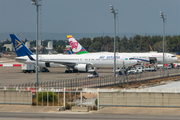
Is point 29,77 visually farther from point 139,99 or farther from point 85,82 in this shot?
point 139,99

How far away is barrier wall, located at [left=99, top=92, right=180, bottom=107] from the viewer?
2864 cm

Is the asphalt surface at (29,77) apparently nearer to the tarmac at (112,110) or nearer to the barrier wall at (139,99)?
the tarmac at (112,110)

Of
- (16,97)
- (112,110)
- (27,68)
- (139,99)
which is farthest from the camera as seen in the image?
(27,68)

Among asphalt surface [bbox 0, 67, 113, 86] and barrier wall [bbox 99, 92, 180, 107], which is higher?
asphalt surface [bbox 0, 67, 113, 86]

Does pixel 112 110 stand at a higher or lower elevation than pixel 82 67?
lower

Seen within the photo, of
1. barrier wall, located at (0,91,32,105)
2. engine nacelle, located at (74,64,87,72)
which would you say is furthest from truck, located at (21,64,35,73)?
barrier wall, located at (0,91,32,105)

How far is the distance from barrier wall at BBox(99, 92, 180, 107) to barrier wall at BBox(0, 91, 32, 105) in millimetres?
8175

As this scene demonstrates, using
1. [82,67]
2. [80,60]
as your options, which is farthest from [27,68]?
[82,67]

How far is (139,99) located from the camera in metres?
29.1

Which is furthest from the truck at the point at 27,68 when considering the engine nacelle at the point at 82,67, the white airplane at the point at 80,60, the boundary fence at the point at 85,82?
the boundary fence at the point at 85,82

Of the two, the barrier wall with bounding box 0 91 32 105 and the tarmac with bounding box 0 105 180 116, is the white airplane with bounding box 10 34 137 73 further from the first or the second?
the tarmac with bounding box 0 105 180 116

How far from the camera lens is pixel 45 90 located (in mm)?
31188

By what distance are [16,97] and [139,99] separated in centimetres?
1363

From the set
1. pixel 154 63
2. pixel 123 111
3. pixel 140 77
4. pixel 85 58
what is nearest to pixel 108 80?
pixel 140 77
